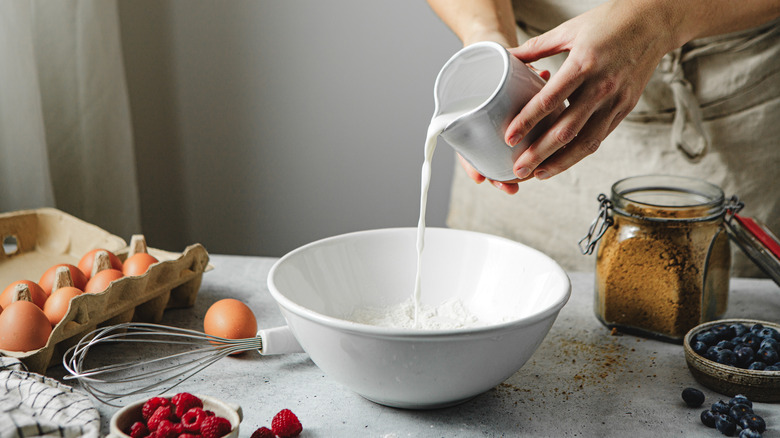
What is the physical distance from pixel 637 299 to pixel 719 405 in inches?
8.0

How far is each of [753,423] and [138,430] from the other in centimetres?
62

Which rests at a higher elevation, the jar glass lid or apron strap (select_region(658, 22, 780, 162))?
apron strap (select_region(658, 22, 780, 162))

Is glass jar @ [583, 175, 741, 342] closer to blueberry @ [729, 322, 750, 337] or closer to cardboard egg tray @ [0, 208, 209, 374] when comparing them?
blueberry @ [729, 322, 750, 337]

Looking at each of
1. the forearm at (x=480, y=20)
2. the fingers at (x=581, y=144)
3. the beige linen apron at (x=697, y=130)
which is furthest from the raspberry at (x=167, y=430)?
the beige linen apron at (x=697, y=130)

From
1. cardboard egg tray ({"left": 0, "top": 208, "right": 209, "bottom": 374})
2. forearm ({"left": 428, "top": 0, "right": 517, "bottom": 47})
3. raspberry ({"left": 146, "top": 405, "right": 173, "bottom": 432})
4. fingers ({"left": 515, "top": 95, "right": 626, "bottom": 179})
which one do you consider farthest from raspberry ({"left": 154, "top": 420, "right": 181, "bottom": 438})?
forearm ({"left": 428, "top": 0, "right": 517, "bottom": 47})

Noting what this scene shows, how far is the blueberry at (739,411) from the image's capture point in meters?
0.71

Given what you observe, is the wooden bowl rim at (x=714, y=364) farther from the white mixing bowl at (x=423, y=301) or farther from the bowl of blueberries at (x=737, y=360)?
the white mixing bowl at (x=423, y=301)

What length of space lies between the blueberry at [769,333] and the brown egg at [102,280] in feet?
2.71

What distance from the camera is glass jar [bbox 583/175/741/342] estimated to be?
86 cm

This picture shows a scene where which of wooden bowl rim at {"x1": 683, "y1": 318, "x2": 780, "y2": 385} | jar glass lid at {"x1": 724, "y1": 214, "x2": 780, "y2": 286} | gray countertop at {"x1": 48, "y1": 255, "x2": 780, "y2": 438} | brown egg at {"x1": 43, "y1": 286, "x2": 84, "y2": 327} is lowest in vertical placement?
gray countertop at {"x1": 48, "y1": 255, "x2": 780, "y2": 438}

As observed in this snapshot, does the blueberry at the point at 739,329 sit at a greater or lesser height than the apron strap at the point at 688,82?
lesser

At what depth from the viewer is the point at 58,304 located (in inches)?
33.3

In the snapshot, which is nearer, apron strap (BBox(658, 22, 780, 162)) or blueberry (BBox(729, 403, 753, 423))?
blueberry (BBox(729, 403, 753, 423))

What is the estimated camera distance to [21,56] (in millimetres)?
1459
